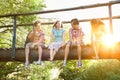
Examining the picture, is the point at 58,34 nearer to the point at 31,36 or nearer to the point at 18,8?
the point at 31,36

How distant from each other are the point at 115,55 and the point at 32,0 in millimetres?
10209

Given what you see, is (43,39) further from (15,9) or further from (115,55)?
(15,9)

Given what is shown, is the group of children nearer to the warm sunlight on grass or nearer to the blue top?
the blue top

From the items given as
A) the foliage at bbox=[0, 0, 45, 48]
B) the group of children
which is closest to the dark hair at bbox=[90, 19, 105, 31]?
the group of children

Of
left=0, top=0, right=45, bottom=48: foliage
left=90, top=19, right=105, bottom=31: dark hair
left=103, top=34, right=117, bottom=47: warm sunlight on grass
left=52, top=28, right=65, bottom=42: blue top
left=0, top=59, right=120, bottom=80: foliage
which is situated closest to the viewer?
left=103, top=34, right=117, bottom=47: warm sunlight on grass

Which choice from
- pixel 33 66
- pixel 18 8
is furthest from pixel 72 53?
pixel 33 66

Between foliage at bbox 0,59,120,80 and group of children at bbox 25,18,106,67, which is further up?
group of children at bbox 25,18,106,67

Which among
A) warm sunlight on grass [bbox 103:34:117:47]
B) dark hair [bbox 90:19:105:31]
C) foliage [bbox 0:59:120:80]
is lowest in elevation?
foliage [bbox 0:59:120:80]

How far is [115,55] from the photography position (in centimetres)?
769

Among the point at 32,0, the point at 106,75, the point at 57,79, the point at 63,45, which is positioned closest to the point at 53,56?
the point at 63,45

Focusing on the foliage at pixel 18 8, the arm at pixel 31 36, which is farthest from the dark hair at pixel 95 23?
the foliage at pixel 18 8

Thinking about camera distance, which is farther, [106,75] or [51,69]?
[51,69]

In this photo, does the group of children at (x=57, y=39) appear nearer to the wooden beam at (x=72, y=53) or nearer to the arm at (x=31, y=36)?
the arm at (x=31, y=36)

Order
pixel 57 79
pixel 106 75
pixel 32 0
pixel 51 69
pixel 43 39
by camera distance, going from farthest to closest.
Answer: pixel 57 79 < pixel 51 69 < pixel 106 75 < pixel 32 0 < pixel 43 39
